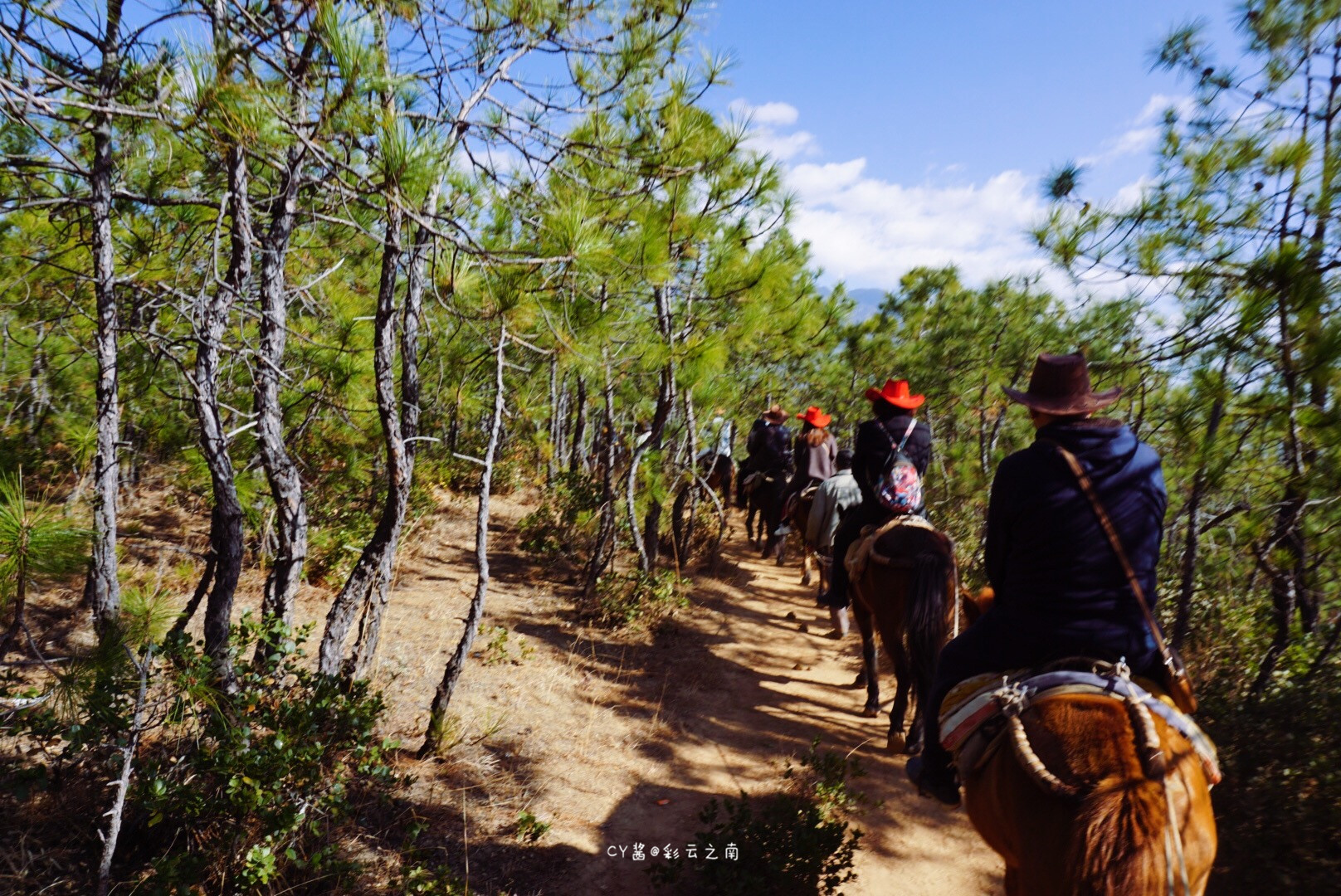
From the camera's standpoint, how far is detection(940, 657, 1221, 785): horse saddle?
2309 millimetres

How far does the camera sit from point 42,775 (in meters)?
2.72

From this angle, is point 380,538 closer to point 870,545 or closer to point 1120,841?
point 870,545

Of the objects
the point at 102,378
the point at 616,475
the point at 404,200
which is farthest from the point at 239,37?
the point at 616,475

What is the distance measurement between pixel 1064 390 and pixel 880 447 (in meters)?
2.40

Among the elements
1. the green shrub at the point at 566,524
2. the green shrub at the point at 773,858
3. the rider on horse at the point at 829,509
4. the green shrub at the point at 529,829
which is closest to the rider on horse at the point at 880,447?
the rider on horse at the point at 829,509

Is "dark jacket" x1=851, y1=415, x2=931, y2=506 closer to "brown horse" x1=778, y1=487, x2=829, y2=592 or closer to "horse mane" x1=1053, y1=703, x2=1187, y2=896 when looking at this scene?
"brown horse" x1=778, y1=487, x2=829, y2=592

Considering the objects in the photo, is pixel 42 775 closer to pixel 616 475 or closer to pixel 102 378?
pixel 102 378

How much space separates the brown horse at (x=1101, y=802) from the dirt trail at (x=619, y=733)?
5.45 ft

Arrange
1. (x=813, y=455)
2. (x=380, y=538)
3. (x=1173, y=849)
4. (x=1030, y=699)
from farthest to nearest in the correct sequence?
(x=813, y=455)
(x=380, y=538)
(x=1030, y=699)
(x=1173, y=849)

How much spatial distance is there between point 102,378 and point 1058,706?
15.4 feet

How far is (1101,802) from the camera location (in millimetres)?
2076

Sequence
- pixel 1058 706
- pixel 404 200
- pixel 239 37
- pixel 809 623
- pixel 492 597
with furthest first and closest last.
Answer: pixel 809 623 < pixel 492 597 < pixel 404 200 < pixel 239 37 < pixel 1058 706

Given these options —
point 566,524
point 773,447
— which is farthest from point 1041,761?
point 773,447

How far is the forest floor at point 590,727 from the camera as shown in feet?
12.3
